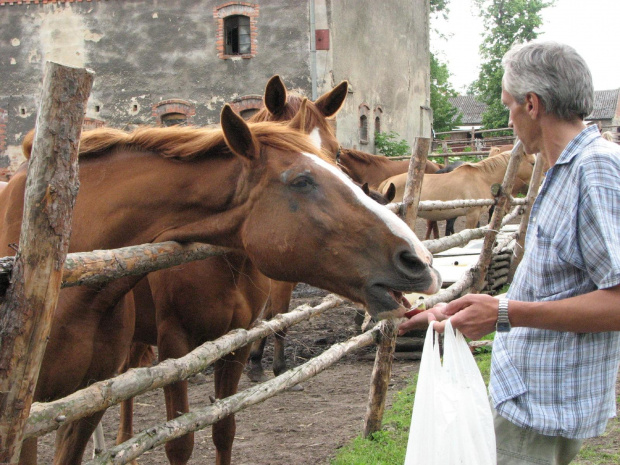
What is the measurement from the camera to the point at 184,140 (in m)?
2.40

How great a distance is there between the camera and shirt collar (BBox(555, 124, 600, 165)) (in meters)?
1.73

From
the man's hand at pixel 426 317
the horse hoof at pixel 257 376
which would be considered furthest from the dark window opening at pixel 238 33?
the man's hand at pixel 426 317

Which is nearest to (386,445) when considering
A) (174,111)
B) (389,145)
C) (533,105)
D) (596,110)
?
(533,105)

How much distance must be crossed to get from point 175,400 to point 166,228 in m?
1.16

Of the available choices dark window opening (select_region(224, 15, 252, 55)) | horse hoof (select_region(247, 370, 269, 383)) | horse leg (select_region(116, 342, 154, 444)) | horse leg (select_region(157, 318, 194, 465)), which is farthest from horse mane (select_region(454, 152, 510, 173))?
horse leg (select_region(157, 318, 194, 465))

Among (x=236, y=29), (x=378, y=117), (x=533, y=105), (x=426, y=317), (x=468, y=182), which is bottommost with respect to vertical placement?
(x=468, y=182)

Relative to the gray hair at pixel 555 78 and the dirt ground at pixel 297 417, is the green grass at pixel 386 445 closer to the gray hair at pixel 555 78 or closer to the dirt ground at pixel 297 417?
the dirt ground at pixel 297 417

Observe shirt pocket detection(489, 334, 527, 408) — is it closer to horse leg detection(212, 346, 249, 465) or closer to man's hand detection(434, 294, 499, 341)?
man's hand detection(434, 294, 499, 341)

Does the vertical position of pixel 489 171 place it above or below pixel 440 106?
below

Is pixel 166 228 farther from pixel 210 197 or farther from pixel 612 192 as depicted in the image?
pixel 612 192

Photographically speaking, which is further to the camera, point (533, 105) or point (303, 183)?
point (303, 183)

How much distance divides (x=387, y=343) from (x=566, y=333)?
2.22 metres

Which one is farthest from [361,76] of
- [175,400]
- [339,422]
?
[175,400]

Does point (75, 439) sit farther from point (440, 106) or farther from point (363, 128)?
point (440, 106)
